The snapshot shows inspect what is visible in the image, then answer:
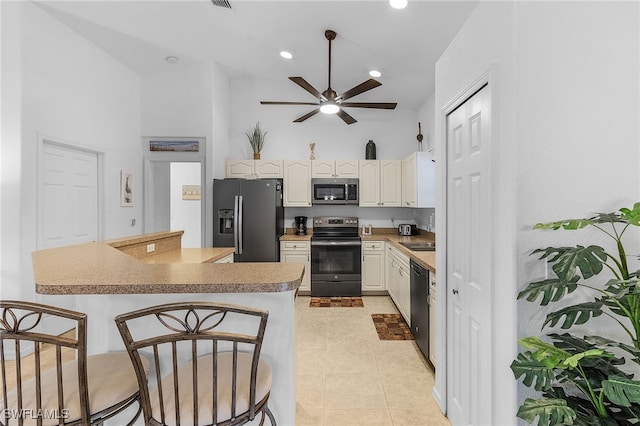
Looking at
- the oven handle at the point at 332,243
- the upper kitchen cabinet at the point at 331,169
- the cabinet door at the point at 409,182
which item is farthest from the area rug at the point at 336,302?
the upper kitchen cabinet at the point at 331,169

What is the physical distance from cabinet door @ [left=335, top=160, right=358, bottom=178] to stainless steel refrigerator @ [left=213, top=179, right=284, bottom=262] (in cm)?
108

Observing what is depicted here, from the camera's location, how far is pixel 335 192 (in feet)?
16.0

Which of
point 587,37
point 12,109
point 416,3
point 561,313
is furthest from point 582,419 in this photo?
point 12,109

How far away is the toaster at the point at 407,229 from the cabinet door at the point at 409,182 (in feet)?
1.13

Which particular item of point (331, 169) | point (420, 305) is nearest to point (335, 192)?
point (331, 169)

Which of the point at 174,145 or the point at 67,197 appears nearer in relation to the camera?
the point at 67,197

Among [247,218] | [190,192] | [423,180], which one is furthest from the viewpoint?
[190,192]

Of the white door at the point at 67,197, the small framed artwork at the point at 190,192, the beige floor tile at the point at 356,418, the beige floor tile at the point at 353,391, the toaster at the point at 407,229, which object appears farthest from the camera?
the small framed artwork at the point at 190,192

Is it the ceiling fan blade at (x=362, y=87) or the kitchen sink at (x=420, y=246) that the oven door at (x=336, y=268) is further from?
the ceiling fan blade at (x=362, y=87)

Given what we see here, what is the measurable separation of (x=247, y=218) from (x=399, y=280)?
2163mm

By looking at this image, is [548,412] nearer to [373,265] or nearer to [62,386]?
[62,386]

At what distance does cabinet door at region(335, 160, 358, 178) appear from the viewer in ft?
16.0

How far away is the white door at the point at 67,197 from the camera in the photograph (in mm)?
3137

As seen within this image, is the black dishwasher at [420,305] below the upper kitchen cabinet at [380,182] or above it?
below
